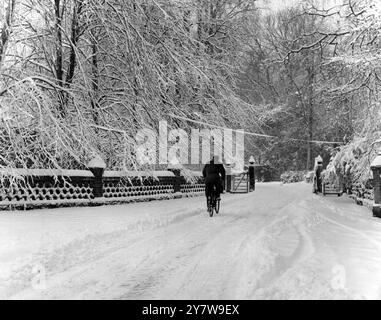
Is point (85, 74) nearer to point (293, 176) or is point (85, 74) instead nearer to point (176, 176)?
point (176, 176)

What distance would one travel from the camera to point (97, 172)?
50.3 ft

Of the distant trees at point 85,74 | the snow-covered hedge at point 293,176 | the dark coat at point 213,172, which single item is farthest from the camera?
the snow-covered hedge at point 293,176

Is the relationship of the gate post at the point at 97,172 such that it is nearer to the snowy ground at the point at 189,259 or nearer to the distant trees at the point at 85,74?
the distant trees at the point at 85,74

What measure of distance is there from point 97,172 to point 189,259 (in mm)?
9801

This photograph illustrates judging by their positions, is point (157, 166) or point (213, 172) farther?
point (157, 166)

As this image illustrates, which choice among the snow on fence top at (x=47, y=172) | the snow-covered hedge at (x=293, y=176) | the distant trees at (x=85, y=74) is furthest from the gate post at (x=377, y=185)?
the snow-covered hedge at (x=293, y=176)

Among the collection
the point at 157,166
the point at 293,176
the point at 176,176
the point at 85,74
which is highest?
the point at 85,74

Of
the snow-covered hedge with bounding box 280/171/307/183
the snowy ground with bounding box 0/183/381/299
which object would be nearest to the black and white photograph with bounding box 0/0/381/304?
the snowy ground with bounding box 0/183/381/299

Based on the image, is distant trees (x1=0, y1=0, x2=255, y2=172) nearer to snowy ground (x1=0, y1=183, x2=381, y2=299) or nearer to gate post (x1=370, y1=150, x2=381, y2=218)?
snowy ground (x1=0, y1=183, x2=381, y2=299)

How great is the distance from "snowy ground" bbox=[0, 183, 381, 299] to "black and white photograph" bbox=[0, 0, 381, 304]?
0.03 m

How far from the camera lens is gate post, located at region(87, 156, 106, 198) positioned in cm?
1512

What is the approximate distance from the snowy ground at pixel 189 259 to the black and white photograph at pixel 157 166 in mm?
34

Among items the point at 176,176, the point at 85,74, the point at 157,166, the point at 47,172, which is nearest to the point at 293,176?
the point at 176,176

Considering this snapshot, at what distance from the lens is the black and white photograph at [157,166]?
495cm
